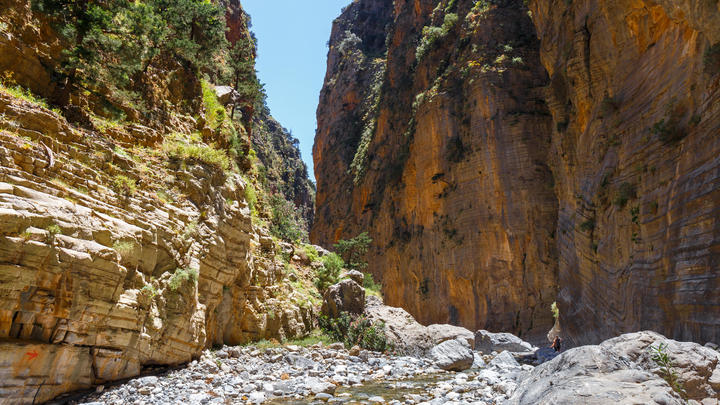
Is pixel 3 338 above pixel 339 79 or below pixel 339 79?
below

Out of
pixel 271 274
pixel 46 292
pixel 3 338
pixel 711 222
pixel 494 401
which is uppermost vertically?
pixel 711 222

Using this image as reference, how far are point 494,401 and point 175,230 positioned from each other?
8.42 meters

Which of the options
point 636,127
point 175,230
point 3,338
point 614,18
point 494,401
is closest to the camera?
point 3,338

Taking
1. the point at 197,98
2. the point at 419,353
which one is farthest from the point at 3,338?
the point at 419,353

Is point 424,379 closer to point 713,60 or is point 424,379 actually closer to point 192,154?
point 192,154

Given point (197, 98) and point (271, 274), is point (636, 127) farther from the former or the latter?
point (197, 98)

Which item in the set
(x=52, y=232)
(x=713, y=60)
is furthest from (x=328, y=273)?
(x=713, y=60)

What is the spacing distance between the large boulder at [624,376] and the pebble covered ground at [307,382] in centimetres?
172

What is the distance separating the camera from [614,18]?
1574cm

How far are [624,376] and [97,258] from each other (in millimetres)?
8591

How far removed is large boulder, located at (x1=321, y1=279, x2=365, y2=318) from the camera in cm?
1797

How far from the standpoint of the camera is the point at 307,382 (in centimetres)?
1003

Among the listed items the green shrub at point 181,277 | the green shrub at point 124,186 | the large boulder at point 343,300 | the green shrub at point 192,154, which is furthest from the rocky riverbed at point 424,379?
the green shrub at point 192,154

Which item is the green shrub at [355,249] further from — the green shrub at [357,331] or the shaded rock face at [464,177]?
the green shrub at [357,331]
